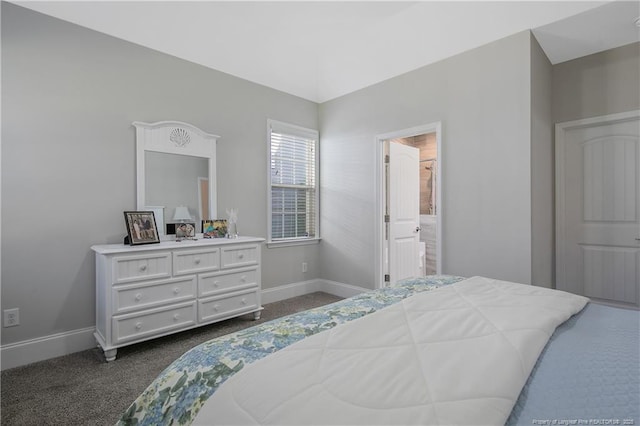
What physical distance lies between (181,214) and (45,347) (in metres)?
1.44

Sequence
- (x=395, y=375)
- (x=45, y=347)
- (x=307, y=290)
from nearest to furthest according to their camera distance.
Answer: (x=395, y=375)
(x=45, y=347)
(x=307, y=290)

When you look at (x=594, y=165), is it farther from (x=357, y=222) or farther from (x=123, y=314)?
(x=123, y=314)

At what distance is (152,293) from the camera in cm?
258

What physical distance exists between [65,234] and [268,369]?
8.49ft

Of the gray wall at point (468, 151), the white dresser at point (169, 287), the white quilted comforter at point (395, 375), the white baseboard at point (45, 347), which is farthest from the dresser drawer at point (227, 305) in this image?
the white quilted comforter at point (395, 375)

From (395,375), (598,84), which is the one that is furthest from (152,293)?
(598,84)

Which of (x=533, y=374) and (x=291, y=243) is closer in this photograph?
(x=533, y=374)

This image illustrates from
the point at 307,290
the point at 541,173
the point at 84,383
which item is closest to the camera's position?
the point at 84,383

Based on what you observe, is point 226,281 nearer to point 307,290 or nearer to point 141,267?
point 141,267

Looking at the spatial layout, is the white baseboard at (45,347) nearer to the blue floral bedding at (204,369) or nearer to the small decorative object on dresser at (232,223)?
the small decorative object on dresser at (232,223)

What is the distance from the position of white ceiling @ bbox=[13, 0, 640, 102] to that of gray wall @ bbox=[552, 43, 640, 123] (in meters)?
0.11

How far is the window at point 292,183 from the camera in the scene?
13.2 ft

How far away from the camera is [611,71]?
2.97m

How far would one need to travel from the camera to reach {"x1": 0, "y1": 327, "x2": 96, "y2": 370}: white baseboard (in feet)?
7.68
